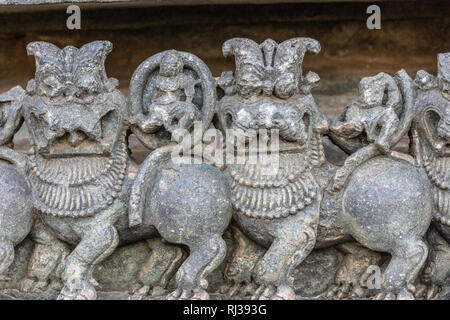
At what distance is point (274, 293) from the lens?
321 cm

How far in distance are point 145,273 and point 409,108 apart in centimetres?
118

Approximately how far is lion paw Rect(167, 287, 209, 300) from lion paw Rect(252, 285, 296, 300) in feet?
0.61

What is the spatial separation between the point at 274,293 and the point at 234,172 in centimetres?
46

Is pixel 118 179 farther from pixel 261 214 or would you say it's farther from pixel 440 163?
pixel 440 163

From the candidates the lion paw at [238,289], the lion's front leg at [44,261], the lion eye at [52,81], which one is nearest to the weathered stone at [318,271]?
the lion paw at [238,289]

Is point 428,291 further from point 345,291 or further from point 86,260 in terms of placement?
point 86,260

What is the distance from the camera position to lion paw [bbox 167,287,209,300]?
3195 mm

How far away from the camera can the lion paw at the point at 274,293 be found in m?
3.19

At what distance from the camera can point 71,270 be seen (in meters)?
3.24

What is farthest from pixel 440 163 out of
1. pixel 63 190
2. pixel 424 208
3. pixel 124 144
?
pixel 63 190

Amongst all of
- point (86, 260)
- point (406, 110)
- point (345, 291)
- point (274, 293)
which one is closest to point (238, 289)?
point (274, 293)

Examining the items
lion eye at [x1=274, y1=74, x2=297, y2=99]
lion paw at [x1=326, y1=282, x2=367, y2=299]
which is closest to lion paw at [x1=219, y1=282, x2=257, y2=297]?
lion paw at [x1=326, y1=282, x2=367, y2=299]

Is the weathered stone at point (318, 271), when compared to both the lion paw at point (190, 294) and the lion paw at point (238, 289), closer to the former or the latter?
the lion paw at point (238, 289)

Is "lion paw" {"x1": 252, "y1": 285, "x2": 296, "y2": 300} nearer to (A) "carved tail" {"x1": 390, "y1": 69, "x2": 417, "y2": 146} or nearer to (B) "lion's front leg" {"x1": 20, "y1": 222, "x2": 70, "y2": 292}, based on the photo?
(A) "carved tail" {"x1": 390, "y1": 69, "x2": 417, "y2": 146}
